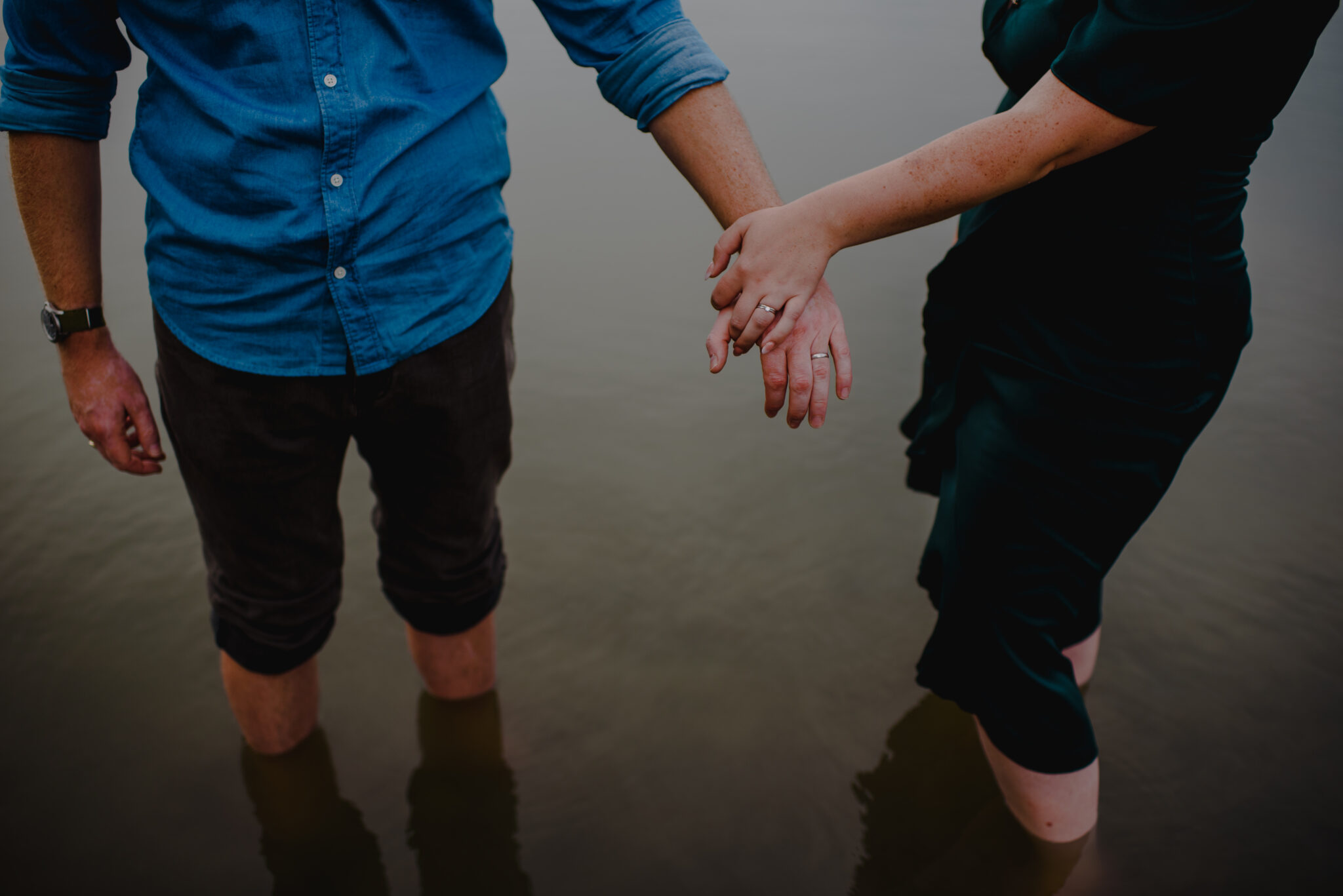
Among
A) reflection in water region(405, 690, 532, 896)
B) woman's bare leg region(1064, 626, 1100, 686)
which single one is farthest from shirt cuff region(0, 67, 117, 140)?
woman's bare leg region(1064, 626, 1100, 686)

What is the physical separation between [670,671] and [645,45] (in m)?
1.30

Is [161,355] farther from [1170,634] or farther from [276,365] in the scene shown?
[1170,634]

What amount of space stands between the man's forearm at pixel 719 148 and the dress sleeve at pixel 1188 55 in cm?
40

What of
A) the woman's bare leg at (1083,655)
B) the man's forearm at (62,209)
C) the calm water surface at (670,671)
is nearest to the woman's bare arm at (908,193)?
the man's forearm at (62,209)

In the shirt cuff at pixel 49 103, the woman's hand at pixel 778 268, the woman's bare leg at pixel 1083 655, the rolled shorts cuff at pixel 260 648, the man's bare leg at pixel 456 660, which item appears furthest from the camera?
the woman's bare leg at pixel 1083 655

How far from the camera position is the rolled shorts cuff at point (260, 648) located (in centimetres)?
136

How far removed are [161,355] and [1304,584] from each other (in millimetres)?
2555

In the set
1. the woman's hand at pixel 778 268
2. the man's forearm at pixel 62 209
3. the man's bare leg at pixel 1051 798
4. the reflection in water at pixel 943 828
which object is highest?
the man's forearm at pixel 62 209

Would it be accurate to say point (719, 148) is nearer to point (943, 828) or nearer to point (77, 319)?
point (77, 319)

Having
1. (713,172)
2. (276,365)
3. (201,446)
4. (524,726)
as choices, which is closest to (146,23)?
(276,365)

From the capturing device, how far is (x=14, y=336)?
9.25 ft

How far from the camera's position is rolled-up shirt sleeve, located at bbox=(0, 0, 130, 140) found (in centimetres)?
92

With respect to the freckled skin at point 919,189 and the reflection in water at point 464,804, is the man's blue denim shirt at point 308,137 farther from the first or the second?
the reflection in water at point 464,804

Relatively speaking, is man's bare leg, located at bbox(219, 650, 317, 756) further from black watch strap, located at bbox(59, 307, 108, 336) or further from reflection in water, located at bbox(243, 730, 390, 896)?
black watch strap, located at bbox(59, 307, 108, 336)
